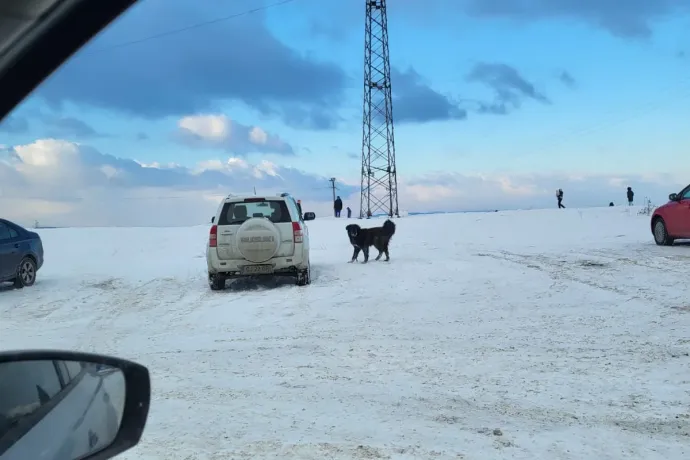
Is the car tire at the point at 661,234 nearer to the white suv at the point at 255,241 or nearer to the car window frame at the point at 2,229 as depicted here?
the white suv at the point at 255,241

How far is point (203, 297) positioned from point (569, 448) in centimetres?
880

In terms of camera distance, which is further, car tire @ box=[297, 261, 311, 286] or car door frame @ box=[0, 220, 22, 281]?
car tire @ box=[297, 261, 311, 286]

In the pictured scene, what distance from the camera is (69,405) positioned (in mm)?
2326

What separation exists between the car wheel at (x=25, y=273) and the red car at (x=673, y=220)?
50.3 ft

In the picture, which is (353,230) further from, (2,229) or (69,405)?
(69,405)

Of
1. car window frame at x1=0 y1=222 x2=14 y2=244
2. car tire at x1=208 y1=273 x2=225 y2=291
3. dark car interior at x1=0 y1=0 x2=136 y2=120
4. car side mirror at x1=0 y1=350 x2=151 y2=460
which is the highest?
dark car interior at x1=0 y1=0 x2=136 y2=120

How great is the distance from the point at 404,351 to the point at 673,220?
12.5 metres

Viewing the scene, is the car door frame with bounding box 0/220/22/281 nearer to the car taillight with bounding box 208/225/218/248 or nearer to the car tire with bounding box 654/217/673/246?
the car taillight with bounding box 208/225/218/248

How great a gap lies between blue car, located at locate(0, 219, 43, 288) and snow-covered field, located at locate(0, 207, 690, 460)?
41 cm

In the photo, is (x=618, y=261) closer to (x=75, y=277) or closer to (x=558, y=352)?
(x=558, y=352)

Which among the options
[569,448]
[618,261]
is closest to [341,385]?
[569,448]

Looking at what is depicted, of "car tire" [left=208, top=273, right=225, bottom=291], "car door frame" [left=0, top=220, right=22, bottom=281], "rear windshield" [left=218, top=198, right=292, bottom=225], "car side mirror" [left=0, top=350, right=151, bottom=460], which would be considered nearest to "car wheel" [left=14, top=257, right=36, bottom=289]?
"car door frame" [left=0, top=220, right=22, bottom=281]

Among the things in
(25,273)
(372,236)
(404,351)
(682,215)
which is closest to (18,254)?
(25,273)

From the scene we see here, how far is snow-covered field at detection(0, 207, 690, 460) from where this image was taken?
14.9 feet
